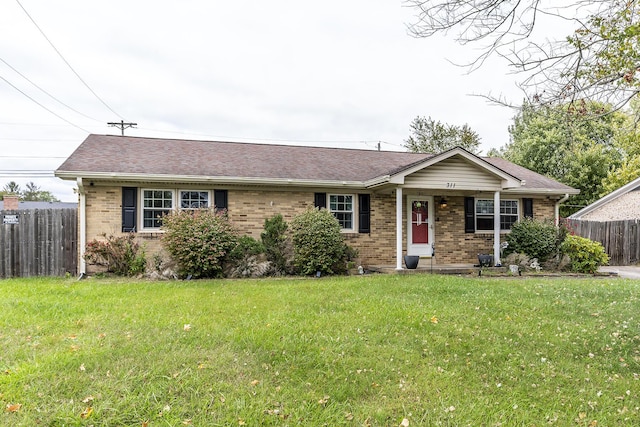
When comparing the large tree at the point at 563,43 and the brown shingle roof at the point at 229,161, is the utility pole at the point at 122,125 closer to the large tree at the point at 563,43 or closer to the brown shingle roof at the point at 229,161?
the brown shingle roof at the point at 229,161

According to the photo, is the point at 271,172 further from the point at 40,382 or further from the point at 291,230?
the point at 40,382

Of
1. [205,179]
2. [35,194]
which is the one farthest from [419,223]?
[35,194]

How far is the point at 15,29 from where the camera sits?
9.92 m

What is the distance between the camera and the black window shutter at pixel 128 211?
10125 mm

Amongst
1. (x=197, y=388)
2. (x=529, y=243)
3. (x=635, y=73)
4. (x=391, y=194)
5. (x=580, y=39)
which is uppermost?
(x=580, y=39)

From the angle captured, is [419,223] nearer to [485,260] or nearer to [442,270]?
[442,270]

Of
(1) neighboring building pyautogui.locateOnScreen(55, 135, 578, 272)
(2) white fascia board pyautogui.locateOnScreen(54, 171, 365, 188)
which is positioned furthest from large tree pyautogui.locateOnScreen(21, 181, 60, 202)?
(2) white fascia board pyautogui.locateOnScreen(54, 171, 365, 188)

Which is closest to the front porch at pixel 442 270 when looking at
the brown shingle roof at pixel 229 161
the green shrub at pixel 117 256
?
the brown shingle roof at pixel 229 161

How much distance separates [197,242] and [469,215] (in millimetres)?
8835

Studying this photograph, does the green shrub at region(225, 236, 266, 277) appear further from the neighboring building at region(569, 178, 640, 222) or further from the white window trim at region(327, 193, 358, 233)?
the neighboring building at region(569, 178, 640, 222)

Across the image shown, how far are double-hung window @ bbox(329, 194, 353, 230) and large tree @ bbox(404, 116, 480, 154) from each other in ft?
64.7

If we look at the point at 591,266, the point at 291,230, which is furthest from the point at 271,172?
the point at 591,266

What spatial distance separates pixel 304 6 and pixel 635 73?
5226 millimetres

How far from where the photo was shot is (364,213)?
11914mm
